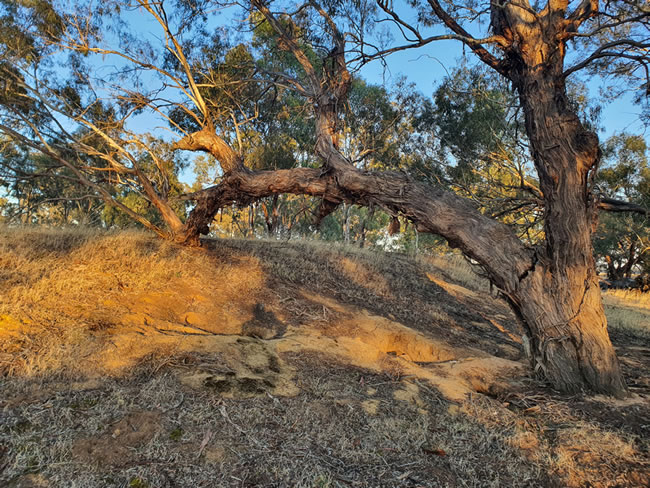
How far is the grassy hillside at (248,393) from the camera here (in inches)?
101

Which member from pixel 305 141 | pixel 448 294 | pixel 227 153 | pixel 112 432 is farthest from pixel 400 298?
pixel 305 141

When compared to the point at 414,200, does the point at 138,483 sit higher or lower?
lower

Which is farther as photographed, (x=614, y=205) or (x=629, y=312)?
(x=629, y=312)

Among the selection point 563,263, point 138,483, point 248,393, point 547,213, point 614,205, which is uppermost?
point 614,205

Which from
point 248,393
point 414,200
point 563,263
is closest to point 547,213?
point 563,263

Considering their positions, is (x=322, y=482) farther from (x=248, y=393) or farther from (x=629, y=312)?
(x=629, y=312)

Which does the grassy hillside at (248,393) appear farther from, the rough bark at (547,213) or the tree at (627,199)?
the tree at (627,199)

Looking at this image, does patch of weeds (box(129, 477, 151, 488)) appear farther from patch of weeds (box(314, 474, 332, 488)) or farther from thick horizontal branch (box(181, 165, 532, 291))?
thick horizontal branch (box(181, 165, 532, 291))

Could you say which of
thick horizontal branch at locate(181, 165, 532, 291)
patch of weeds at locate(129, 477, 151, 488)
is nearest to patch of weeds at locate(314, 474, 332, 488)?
patch of weeds at locate(129, 477, 151, 488)

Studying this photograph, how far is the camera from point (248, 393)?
3510 mm

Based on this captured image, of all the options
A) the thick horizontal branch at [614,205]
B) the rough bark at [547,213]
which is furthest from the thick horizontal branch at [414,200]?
the thick horizontal branch at [614,205]

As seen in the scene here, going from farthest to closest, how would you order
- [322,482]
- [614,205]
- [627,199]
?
[627,199], [614,205], [322,482]

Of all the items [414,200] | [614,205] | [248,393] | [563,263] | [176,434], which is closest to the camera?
[176,434]

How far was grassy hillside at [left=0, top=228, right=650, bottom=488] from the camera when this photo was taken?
2.56 metres
